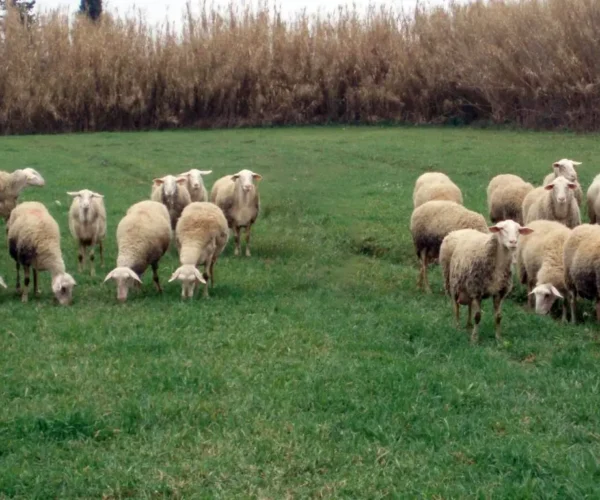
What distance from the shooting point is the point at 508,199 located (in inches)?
498

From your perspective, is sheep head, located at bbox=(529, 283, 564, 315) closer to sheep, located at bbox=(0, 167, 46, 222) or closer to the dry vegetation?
sheep, located at bbox=(0, 167, 46, 222)

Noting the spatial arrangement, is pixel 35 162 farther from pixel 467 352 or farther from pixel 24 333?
pixel 467 352

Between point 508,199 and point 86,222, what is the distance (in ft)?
18.1

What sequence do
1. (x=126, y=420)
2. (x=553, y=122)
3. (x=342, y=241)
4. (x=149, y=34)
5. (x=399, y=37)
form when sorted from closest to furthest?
1. (x=126, y=420)
2. (x=342, y=241)
3. (x=553, y=122)
4. (x=399, y=37)
5. (x=149, y=34)

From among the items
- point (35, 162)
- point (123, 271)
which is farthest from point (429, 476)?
point (35, 162)

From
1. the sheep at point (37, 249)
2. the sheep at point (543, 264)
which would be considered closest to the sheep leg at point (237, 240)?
the sheep at point (37, 249)

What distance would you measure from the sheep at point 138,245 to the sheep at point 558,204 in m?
4.40

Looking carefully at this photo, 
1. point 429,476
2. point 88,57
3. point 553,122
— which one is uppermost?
point 88,57

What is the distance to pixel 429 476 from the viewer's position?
4887mm

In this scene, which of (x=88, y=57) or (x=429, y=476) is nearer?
(x=429, y=476)

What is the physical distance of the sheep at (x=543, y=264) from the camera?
8883 mm

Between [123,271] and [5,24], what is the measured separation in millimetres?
28275

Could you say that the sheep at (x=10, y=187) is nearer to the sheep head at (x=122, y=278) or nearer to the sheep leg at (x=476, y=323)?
the sheep head at (x=122, y=278)

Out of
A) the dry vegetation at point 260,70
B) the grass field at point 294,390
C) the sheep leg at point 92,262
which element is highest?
the dry vegetation at point 260,70
